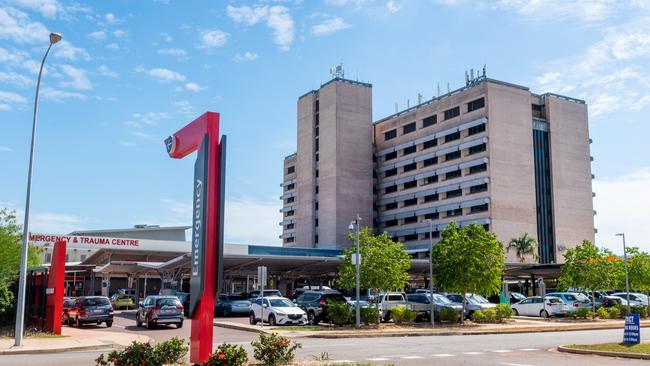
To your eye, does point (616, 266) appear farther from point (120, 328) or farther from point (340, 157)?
point (340, 157)

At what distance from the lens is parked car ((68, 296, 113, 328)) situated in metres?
32.2

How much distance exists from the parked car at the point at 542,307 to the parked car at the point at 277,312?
18185mm

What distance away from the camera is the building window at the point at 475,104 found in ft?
298

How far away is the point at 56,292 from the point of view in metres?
26.3

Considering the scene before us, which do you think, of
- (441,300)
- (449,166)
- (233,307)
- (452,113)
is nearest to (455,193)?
(449,166)

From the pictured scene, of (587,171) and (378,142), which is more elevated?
(378,142)

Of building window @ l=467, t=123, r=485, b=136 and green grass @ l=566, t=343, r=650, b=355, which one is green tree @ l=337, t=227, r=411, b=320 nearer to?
green grass @ l=566, t=343, r=650, b=355

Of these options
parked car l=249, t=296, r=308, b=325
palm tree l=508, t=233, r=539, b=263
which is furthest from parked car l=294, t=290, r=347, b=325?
palm tree l=508, t=233, r=539, b=263

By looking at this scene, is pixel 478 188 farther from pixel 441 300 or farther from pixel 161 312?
pixel 161 312

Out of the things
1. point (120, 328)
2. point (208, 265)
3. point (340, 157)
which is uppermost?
point (340, 157)

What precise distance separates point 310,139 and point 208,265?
9672 cm

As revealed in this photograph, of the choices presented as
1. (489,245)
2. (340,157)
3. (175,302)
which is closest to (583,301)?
(489,245)

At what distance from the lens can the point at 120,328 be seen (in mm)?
31672

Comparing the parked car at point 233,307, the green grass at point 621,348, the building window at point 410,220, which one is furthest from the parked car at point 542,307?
the building window at point 410,220
